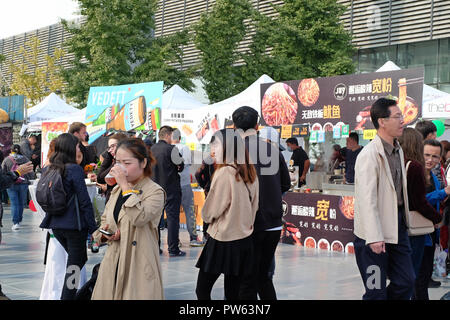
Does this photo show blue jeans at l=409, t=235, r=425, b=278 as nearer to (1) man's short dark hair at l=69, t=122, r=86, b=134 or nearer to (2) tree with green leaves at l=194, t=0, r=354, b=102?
(1) man's short dark hair at l=69, t=122, r=86, b=134

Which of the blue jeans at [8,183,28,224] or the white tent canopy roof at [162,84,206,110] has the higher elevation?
the white tent canopy roof at [162,84,206,110]

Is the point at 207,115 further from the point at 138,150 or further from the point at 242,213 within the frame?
the point at 138,150

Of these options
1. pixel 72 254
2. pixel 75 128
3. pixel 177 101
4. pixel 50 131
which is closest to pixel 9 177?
pixel 72 254

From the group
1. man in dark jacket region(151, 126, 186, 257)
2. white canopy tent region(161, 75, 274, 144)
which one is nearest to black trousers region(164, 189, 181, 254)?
man in dark jacket region(151, 126, 186, 257)

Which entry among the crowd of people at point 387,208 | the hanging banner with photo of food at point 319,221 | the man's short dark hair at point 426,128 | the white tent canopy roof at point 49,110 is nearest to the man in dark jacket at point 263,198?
the crowd of people at point 387,208

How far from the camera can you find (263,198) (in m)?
4.91

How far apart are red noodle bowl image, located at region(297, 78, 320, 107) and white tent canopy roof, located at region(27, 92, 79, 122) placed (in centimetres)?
1286

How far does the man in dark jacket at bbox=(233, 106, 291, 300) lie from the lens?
15.9ft

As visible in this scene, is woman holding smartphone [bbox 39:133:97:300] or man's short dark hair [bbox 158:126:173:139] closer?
woman holding smartphone [bbox 39:133:97:300]

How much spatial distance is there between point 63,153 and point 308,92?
6347 millimetres

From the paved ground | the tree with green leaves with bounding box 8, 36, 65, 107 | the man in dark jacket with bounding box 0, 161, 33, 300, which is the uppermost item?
the tree with green leaves with bounding box 8, 36, 65, 107

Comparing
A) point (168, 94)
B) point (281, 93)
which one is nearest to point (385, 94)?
point (281, 93)

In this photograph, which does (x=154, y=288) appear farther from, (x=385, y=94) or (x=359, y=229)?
(x=385, y=94)

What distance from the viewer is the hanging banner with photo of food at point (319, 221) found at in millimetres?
9453
